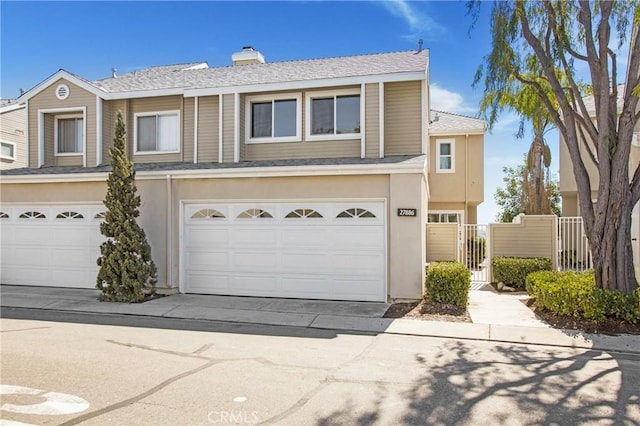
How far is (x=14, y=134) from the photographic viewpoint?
18328mm

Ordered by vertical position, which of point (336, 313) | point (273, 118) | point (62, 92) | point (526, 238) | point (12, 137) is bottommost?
point (336, 313)

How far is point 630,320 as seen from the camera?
25.9ft

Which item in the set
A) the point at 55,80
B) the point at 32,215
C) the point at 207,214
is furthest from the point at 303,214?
the point at 55,80

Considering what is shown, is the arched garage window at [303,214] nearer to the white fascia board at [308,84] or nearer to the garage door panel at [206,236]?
the garage door panel at [206,236]

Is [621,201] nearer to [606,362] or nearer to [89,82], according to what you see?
[606,362]

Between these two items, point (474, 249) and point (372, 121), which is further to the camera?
point (474, 249)

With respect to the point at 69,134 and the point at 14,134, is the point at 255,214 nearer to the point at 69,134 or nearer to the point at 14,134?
the point at 69,134

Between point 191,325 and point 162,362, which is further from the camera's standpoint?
point 191,325

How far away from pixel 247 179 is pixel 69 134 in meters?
7.86

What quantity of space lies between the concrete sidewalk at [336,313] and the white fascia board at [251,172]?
310 cm

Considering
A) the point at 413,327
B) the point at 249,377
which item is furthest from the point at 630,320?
the point at 249,377

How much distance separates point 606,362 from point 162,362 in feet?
20.5

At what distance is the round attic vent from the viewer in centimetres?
1434

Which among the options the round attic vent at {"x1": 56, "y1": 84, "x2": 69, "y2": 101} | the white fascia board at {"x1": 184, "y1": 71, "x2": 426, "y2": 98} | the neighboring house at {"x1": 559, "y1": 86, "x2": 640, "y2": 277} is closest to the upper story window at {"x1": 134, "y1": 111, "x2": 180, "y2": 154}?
the white fascia board at {"x1": 184, "y1": 71, "x2": 426, "y2": 98}
